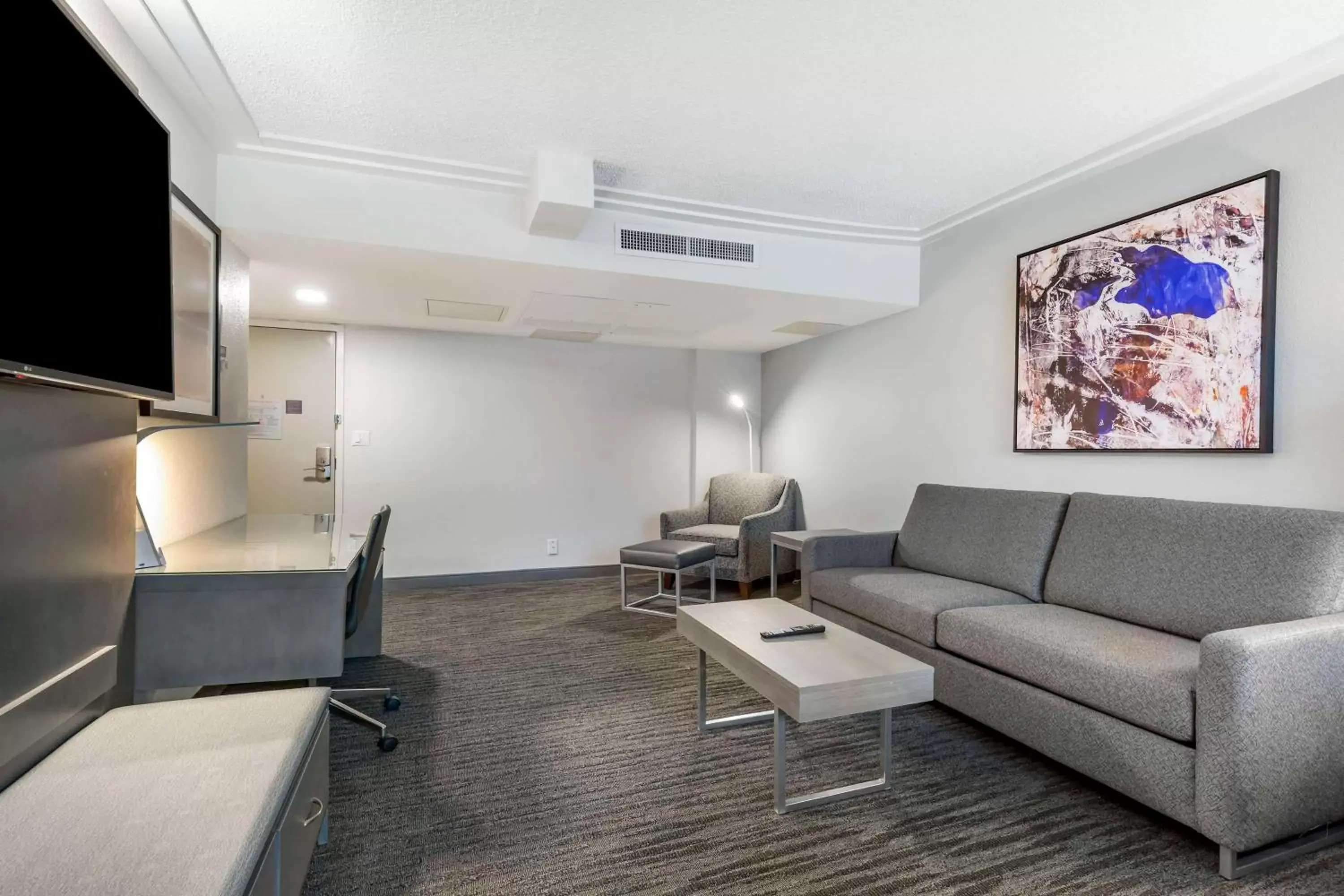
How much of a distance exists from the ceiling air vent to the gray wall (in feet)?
7.06

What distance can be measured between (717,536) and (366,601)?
282cm

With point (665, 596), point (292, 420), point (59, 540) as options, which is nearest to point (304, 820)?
point (59, 540)

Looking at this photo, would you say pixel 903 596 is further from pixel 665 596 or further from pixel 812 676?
pixel 665 596

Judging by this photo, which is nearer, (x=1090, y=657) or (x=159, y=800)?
(x=159, y=800)

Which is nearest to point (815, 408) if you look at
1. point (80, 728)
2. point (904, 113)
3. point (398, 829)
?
point (904, 113)

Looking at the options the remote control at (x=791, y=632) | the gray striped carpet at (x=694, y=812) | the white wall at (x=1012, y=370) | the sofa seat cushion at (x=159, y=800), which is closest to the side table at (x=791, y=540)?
the white wall at (x=1012, y=370)

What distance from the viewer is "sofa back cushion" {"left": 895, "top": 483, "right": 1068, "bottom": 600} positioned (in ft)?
9.45

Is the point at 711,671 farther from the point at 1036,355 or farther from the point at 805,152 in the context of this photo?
the point at 805,152

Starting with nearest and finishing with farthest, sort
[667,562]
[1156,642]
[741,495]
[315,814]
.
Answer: [315,814], [1156,642], [667,562], [741,495]

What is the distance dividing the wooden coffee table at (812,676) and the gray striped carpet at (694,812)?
7 cm

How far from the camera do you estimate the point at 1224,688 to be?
63.9 inches

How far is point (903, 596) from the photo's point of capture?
2889 millimetres

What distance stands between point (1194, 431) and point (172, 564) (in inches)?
141

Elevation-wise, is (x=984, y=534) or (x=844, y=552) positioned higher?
(x=984, y=534)
